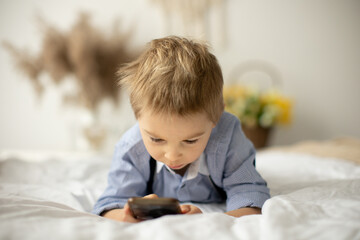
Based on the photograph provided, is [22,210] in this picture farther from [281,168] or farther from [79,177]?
[281,168]

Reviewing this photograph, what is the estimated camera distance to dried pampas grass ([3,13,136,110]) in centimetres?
189

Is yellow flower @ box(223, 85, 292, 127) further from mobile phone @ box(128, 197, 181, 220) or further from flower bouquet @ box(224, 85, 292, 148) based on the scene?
mobile phone @ box(128, 197, 181, 220)

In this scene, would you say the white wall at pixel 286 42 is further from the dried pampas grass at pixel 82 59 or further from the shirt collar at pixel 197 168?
the shirt collar at pixel 197 168

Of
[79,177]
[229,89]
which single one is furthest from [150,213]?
[229,89]

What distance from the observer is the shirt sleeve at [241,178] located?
757 mm

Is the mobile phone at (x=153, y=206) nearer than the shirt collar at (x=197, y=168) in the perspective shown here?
Yes

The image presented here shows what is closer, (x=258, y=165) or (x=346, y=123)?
(x=258, y=165)

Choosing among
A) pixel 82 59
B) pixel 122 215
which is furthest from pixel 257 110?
pixel 122 215

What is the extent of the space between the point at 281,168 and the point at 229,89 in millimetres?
1095

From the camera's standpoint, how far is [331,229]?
1.60 ft

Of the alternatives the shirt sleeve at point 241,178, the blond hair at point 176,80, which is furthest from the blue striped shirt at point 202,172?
the blond hair at point 176,80

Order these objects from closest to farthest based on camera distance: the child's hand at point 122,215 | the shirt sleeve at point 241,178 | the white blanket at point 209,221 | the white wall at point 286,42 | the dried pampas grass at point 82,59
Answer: the white blanket at point 209,221 < the child's hand at point 122,215 < the shirt sleeve at point 241,178 < the dried pampas grass at point 82,59 < the white wall at point 286,42

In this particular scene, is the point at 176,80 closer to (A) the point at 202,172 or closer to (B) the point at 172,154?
(B) the point at 172,154

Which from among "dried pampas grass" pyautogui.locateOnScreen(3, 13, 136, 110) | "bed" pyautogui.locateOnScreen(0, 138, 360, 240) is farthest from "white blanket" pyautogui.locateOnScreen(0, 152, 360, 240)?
"dried pampas grass" pyautogui.locateOnScreen(3, 13, 136, 110)
